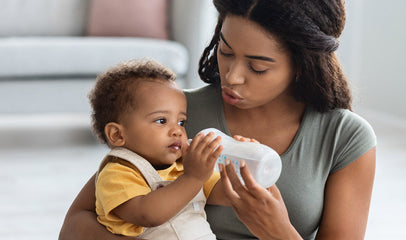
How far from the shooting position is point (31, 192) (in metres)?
2.83

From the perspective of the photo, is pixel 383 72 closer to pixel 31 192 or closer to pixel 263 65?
pixel 31 192

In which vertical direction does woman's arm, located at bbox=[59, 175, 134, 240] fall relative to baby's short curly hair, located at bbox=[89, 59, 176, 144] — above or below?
below

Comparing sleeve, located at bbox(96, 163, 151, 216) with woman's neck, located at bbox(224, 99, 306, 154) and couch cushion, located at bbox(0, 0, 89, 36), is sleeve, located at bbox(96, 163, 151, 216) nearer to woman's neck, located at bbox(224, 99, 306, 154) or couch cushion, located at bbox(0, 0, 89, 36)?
woman's neck, located at bbox(224, 99, 306, 154)

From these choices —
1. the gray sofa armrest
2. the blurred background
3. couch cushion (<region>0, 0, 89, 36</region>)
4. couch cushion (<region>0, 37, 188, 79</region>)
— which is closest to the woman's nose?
the blurred background

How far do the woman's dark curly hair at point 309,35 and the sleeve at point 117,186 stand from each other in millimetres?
403

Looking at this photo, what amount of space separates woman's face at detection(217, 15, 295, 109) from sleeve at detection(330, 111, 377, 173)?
0.59ft

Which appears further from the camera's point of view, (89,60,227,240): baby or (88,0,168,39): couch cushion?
(88,0,168,39): couch cushion

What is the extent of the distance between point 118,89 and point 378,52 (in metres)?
3.66

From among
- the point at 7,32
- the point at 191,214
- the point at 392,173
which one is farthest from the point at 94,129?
the point at 7,32

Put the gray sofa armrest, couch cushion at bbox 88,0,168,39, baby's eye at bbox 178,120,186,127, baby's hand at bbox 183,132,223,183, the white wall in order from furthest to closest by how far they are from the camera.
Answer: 1. the white wall
2. couch cushion at bbox 88,0,168,39
3. the gray sofa armrest
4. baby's eye at bbox 178,120,186,127
5. baby's hand at bbox 183,132,223,183

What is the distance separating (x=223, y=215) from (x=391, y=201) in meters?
1.71

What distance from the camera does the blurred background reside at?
9.40ft

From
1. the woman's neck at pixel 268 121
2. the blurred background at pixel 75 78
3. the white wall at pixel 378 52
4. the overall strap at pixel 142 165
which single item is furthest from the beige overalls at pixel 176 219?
the white wall at pixel 378 52

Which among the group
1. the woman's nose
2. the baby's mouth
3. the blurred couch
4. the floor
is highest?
the woman's nose
